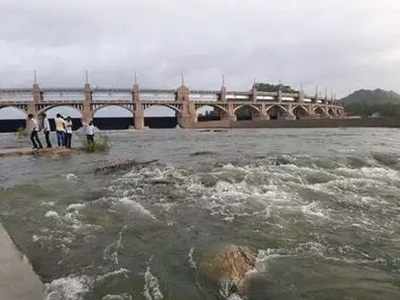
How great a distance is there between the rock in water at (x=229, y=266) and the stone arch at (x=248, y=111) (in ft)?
385

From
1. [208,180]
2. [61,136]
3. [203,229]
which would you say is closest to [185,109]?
[61,136]

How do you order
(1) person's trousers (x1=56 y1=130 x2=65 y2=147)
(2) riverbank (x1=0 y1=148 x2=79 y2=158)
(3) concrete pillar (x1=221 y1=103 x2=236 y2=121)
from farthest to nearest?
(3) concrete pillar (x1=221 y1=103 x2=236 y2=121) → (1) person's trousers (x1=56 y1=130 x2=65 y2=147) → (2) riverbank (x1=0 y1=148 x2=79 y2=158)

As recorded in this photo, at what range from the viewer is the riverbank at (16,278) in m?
5.02

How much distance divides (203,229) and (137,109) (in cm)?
10355

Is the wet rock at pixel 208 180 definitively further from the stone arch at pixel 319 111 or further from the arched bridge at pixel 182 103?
the stone arch at pixel 319 111

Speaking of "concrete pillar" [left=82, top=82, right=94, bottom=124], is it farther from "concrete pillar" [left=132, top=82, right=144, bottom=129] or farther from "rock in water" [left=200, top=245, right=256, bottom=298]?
"rock in water" [left=200, top=245, right=256, bottom=298]

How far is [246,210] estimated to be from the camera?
9.20 metres

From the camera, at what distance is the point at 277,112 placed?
5448 inches

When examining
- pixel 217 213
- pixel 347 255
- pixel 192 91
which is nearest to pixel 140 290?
pixel 347 255

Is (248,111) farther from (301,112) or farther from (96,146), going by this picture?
(96,146)

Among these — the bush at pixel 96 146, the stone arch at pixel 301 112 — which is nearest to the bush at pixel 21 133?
the bush at pixel 96 146

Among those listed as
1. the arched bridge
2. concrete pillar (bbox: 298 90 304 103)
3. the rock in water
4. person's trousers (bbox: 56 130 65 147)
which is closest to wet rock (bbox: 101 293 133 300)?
the rock in water

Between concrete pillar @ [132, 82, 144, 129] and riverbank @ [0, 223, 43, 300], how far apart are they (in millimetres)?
101477

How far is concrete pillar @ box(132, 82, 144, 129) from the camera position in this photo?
355 feet
